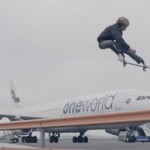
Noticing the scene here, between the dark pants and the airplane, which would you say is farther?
the airplane

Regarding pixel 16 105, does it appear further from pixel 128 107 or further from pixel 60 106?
pixel 128 107

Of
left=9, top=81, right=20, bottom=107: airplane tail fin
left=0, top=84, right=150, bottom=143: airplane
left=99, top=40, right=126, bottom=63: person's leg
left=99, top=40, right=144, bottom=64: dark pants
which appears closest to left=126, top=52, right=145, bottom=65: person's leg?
left=99, top=40, right=144, bottom=64: dark pants

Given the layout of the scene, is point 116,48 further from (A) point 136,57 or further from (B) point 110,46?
(A) point 136,57

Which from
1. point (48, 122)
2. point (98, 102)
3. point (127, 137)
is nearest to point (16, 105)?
point (98, 102)

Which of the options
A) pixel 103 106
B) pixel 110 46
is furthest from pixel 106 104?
pixel 110 46

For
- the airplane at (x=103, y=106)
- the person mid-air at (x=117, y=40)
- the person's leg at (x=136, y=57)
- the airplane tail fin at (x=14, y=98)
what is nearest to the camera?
the person mid-air at (x=117, y=40)

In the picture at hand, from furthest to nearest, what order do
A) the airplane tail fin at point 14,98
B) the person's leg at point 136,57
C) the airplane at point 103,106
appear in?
the airplane tail fin at point 14,98
the airplane at point 103,106
the person's leg at point 136,57

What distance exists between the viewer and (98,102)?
3030 cm

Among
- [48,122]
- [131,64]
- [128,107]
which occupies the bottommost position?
[48,122]

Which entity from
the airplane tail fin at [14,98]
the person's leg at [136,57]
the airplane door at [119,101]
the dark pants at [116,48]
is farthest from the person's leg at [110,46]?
the airplane tail fin at [14,98]

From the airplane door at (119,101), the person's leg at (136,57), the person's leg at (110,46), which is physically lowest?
the person's leg at (136,57)

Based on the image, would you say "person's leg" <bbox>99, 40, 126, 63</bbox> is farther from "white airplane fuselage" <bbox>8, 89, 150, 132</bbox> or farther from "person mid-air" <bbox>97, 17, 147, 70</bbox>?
"white airplane fuselage" <bbox>8, 89, 150, 132</bbox>

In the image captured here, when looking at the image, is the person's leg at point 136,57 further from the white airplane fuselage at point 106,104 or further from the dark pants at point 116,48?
the white airplane fuselage at point 106,104

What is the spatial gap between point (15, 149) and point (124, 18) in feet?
9.00
